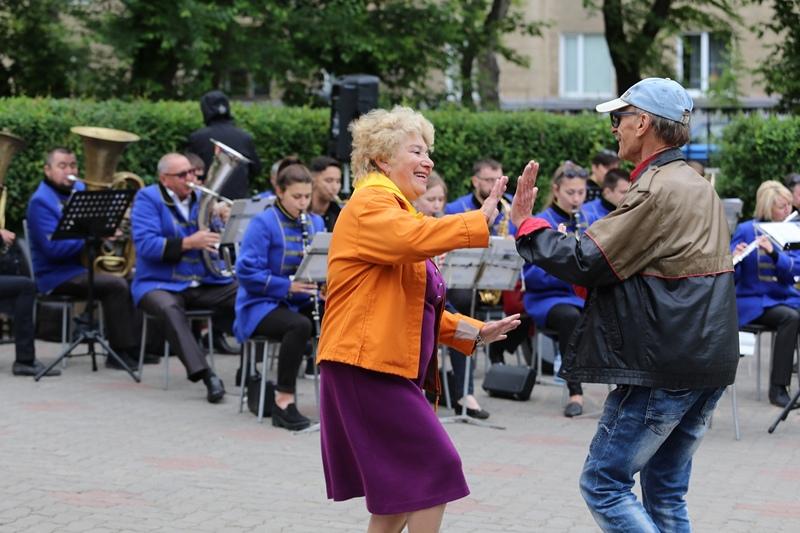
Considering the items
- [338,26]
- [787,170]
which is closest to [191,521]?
[787,170]

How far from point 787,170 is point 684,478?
409 inches

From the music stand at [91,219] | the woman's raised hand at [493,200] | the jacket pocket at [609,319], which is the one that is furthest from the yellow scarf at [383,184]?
the music stand at [91,219]

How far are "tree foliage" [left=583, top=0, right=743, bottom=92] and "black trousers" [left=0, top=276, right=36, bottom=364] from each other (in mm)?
13720

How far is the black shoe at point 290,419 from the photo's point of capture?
8.87 meters

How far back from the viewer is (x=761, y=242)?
9938mm

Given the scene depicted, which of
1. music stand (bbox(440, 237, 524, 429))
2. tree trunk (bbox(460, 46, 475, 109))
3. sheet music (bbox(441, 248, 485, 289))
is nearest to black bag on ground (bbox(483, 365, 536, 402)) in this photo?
music stand (bbox(440, 237, 524, 429))

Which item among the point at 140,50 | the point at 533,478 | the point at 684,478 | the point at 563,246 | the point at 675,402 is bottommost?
the point at 533,478

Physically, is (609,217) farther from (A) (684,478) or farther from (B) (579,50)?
(B) (579,50)

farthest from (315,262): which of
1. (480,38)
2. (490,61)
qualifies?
(490,61)

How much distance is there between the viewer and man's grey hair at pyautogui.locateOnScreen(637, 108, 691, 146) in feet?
15.1

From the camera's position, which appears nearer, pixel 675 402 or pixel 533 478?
pixel 675 402

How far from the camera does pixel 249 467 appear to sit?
773 cm

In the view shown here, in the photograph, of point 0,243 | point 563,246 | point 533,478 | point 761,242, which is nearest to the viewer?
point 563,246

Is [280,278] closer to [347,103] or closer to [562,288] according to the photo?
[562,288]
